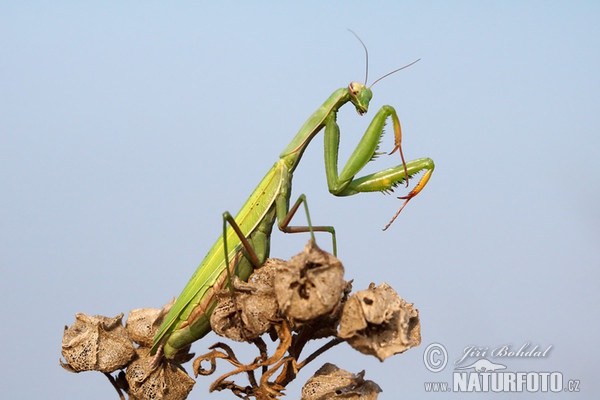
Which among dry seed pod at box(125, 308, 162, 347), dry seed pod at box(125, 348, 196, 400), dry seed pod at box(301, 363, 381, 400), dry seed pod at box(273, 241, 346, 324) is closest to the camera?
dry seed pod at box(273, 241, 346, 324)

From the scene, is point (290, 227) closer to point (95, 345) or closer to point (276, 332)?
point (276, 332)

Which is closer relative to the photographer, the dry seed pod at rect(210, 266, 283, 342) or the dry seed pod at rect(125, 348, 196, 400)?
the dry seed pod at rect(210, 266, 283, 342)

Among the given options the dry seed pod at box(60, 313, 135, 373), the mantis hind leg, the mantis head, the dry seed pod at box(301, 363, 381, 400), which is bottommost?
the dry seed pod at box(301, 363, 381, 400)

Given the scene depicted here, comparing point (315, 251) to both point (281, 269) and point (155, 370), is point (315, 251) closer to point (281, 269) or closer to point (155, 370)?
point (281, 269)

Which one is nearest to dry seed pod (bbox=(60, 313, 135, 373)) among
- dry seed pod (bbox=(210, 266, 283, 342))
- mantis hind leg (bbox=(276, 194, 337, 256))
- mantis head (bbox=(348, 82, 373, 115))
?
dry seed pod (bbox=(210, 266, 283, 342))

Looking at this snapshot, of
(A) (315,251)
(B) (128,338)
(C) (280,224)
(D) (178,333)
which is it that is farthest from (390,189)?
(B) (128,338)

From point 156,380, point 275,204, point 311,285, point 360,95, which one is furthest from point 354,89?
point 156,380

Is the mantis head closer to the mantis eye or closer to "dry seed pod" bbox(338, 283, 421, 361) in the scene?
the mantis eye
